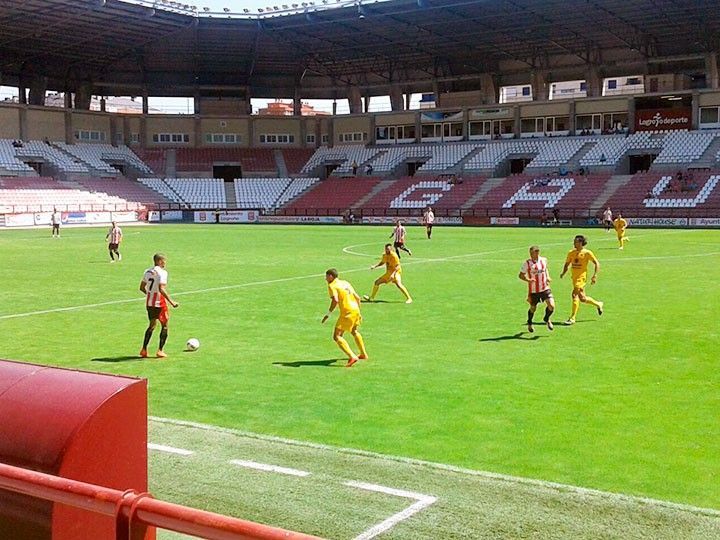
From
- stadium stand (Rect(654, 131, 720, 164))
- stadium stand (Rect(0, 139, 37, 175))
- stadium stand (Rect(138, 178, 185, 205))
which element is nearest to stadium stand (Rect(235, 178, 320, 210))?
stadium stand (Rect(138, 178, 185, 205))

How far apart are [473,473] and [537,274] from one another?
349 inches

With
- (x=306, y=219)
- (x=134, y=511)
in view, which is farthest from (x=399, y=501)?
(x=306, y=219)

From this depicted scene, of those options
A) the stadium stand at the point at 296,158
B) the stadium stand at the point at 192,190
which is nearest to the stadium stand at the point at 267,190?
the stadium stand at the point at 192,190

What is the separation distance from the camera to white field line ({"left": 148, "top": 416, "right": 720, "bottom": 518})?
742 cm

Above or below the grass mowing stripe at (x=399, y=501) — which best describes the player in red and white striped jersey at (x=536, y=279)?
above

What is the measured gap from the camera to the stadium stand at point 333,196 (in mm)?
80250

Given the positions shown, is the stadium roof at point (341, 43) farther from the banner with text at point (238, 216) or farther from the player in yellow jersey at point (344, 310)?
the player in yellow jersey at point (344, 310)

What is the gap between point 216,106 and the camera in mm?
93938

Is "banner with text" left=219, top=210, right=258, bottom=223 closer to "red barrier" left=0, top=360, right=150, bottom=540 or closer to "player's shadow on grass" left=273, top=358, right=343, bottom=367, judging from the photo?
"player's shadow on grass" left=273, top=358, right=343, bottom=367

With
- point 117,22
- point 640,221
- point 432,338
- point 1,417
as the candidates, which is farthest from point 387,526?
point 117,22

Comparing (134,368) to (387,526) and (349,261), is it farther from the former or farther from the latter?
(349,261)

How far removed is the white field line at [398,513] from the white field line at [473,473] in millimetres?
779

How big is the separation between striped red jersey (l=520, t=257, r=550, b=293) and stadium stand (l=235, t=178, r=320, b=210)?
68069 millimetres

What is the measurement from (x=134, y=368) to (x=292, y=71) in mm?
82646
